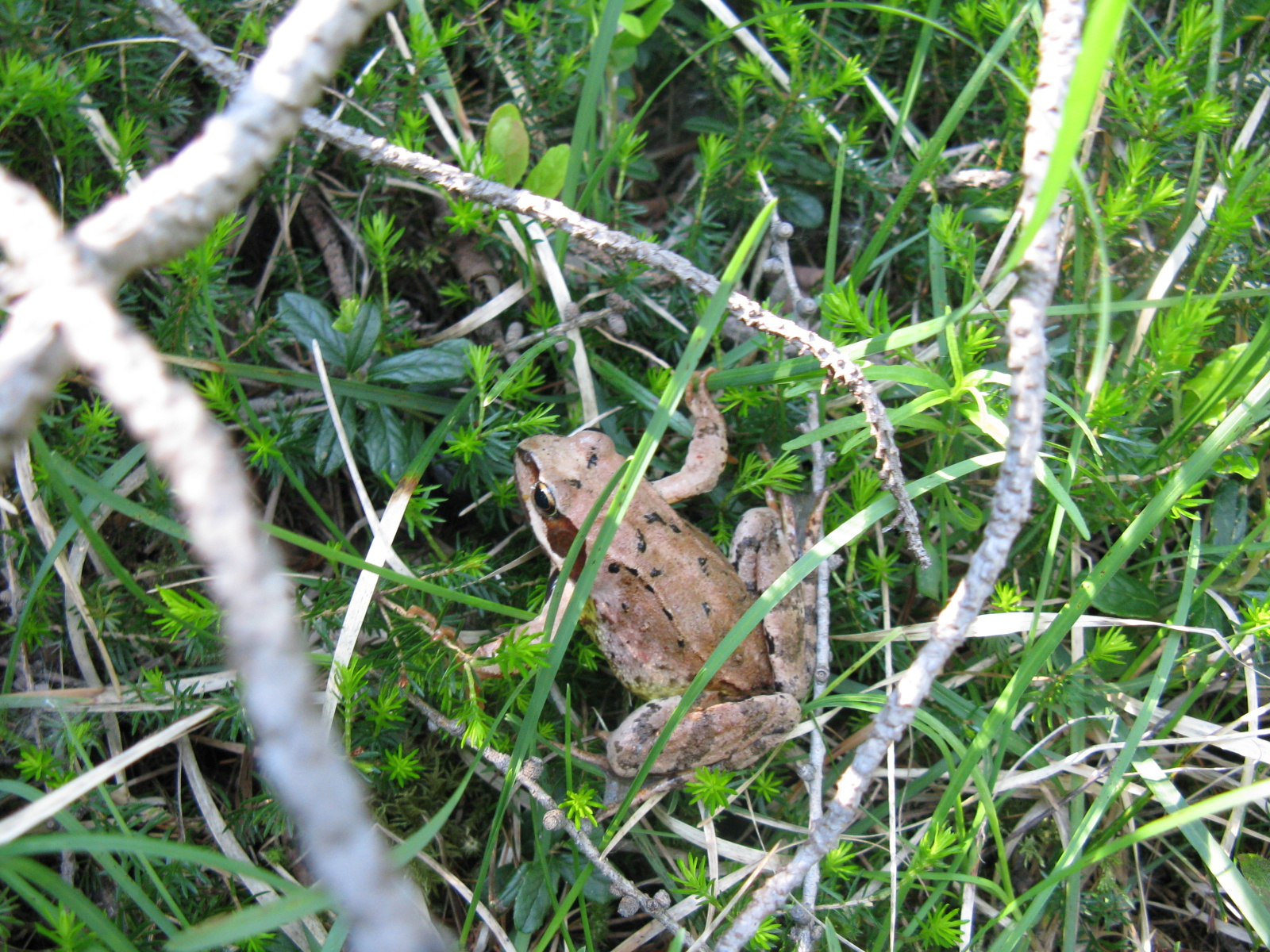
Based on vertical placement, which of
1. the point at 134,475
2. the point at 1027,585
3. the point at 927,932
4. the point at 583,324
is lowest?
the point at 927,932

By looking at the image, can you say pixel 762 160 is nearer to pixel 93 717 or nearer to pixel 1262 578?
pixel 1262 578

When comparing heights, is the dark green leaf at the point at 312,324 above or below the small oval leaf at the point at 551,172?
below

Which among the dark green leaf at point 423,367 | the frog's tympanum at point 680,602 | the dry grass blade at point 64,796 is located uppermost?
the dark green leaf at point 423,367

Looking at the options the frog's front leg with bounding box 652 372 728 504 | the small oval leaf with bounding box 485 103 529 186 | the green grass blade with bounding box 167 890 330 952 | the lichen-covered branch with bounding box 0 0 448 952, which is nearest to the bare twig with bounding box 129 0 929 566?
the small oval leaf with bounding box 485 103 529 186

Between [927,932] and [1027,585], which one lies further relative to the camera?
[1027,585]

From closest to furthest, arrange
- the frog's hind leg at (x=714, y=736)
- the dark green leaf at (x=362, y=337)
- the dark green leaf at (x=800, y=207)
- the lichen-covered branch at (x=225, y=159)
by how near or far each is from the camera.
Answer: the lichen-covered branch at (x=225, y=159)
the frog's hind leg at (x=714, y=736)
the dark green leaf at (x=362, y=337)
the dark green leaf at (x=800, y=207)

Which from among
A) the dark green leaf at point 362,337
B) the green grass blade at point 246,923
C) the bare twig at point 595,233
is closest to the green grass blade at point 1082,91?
the bare twig at point 595,233

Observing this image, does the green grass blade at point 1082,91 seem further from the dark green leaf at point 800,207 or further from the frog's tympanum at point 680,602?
the dark green leaf at point 800,207

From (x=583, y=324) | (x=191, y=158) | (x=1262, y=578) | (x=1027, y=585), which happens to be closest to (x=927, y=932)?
(x=1027, y=585)
